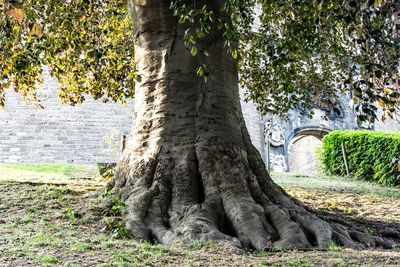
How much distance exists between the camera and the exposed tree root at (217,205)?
4219 mm

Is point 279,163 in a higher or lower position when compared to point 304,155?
lower

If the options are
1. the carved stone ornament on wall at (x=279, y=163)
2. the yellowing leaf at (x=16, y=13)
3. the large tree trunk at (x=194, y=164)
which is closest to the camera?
the yellowing leaf at (x=16, y=13)

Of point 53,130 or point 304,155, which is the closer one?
point 53,130

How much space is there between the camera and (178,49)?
5.66 meters

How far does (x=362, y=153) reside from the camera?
1292 centimetres

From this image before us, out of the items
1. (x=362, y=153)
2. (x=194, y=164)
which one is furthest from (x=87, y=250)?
(x=362, y=153)

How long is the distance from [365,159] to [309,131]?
35.3 ft

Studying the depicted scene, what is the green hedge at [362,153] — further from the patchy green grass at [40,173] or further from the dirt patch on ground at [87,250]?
the dirt patch on ground at [87,250]

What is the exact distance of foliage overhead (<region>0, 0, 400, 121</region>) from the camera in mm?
3297

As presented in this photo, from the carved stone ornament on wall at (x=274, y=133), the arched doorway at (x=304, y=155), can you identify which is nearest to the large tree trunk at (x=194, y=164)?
the carved stone ornament on wall at (x=274, y=133)

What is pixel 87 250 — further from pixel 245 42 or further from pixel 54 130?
pixel 54 130

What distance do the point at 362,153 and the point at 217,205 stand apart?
9.13 meters

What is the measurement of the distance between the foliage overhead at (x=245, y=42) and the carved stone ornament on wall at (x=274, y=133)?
12438 mm

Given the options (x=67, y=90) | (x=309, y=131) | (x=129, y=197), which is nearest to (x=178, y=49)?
(x=129, y=197)
